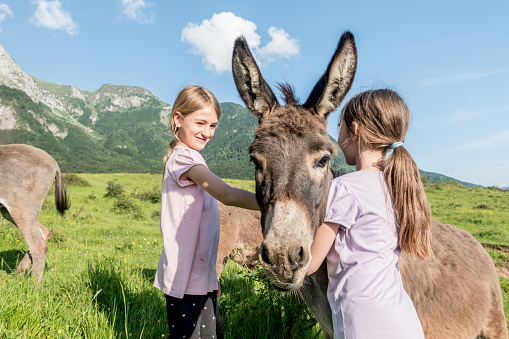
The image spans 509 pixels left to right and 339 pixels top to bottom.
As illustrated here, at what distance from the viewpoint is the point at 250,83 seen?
2.27 meters

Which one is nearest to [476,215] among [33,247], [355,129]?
[355,129]

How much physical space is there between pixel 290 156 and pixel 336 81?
29.0 inches

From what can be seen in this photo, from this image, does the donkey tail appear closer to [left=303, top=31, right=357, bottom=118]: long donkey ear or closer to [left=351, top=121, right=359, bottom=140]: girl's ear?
[left=303, top=31, right=357, bottom=118]: long donkey ear

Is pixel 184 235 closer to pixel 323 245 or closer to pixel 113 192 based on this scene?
pixel 323 245

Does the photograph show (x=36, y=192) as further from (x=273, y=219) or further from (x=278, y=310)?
(x=273, y=219)

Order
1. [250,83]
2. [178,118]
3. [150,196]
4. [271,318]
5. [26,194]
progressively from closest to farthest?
1. [250,83]
2. [178,118]
3. [271,318]
4. [26,194]
5. [150,196]

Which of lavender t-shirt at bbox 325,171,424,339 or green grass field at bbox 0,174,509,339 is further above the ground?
lavender t-shirt at bbox 325,171,424,339

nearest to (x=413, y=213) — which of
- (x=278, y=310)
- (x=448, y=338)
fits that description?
(x=448, y=338)

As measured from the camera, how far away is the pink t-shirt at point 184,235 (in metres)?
2.10

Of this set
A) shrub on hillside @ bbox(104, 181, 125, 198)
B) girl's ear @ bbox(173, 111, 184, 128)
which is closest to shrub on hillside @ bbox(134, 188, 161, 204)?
shrub on hillside @ bbox(104, 181, 125, 198)

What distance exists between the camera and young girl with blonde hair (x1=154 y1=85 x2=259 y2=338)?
2.07 metres

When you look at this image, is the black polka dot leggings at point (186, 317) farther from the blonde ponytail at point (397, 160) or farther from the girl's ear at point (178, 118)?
the blonde ponytail at point (397, 160)

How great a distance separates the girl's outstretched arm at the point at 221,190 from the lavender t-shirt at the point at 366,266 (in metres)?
0.61

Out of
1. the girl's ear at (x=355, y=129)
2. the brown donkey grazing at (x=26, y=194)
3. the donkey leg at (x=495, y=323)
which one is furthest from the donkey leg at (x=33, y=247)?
the donkey leg at (x=495, y=323)
